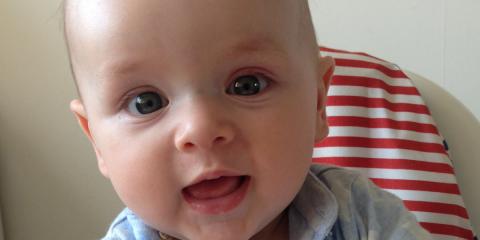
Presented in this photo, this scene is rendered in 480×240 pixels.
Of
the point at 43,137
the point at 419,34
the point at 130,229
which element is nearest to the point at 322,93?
the point at 130,229

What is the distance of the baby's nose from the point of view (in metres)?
0.46

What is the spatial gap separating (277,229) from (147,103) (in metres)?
0.23

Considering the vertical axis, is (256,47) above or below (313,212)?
above

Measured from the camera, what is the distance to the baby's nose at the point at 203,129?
18.2 inches

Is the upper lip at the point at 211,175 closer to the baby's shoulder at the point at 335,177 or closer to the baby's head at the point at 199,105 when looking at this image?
the baby's head at the point at 199,105

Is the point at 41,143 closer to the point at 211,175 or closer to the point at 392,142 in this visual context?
the point at 392,142

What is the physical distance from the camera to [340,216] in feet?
2.10

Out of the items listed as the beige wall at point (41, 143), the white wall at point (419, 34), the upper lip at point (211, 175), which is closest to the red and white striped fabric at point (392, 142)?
the white wall at point (419, 34)

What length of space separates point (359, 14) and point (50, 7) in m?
0.66

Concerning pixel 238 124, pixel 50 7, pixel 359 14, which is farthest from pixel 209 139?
pixel 50 7

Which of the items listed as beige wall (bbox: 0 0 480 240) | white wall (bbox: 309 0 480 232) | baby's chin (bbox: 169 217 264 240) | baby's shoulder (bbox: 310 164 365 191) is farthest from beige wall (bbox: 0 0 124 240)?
baby's chin (bbox: 169 217 264 240)

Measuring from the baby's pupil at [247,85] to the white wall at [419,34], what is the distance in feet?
2.43

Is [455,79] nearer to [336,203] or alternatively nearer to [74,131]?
[336,203]

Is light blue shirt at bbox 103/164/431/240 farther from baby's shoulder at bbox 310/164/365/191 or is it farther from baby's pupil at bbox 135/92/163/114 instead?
baby's pupil at bbox 135/92/163/114
